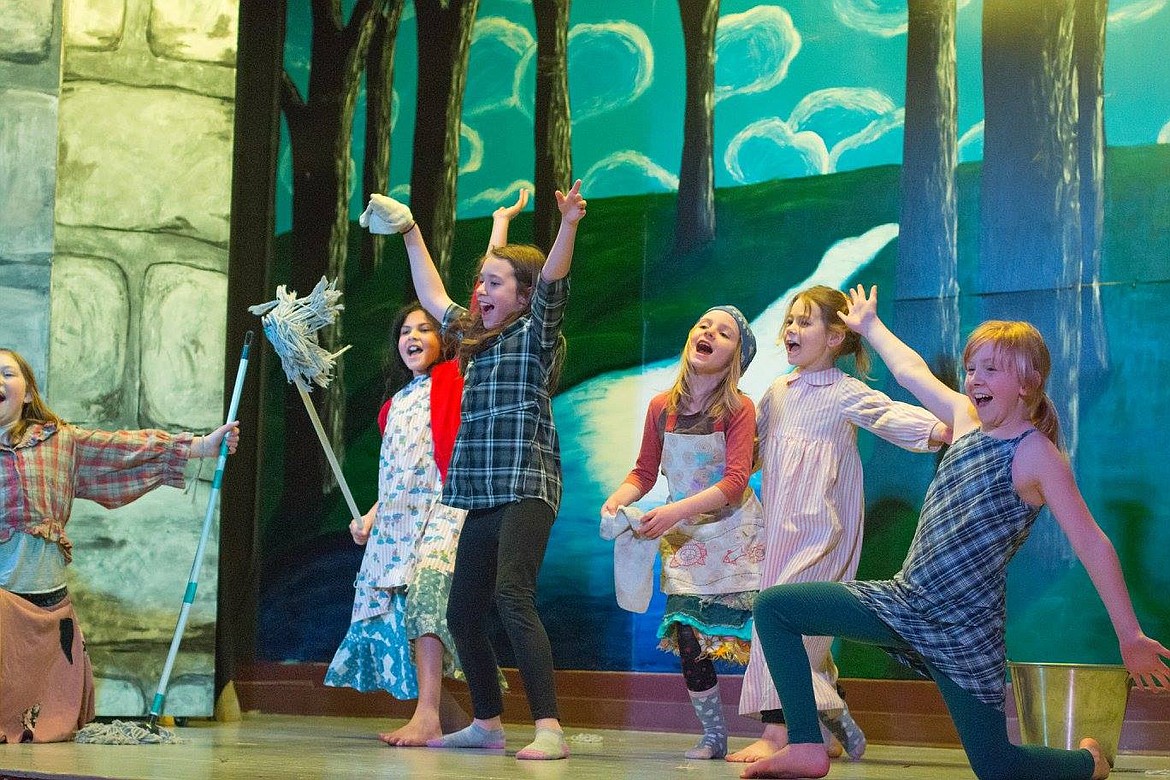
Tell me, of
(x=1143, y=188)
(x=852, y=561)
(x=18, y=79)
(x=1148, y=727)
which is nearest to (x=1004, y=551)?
(x=852, y=561)

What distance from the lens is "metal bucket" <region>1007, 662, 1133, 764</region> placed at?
3.56m

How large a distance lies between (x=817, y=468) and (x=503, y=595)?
1.04m

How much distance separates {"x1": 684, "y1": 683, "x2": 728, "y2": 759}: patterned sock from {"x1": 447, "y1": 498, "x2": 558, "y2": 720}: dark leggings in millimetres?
506

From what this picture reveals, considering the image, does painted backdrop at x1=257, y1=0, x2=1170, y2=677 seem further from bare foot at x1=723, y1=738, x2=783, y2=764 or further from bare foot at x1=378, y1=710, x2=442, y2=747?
bare foot at x1=378, y1=710, x2=442, y2=747

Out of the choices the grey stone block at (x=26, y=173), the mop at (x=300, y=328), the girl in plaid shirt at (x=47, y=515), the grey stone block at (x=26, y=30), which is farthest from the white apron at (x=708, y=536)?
the grey stone block at (x=26, y=30)

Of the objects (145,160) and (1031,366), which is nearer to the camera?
(1031,366)

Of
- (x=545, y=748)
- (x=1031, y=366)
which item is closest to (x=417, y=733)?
(x=545, y=748)

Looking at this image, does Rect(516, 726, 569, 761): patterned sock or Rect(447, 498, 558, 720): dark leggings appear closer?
Rect(516, 726, 569, 761): patterned sock

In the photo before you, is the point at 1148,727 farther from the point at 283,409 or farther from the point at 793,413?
the point at 283,409

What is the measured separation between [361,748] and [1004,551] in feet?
6.68

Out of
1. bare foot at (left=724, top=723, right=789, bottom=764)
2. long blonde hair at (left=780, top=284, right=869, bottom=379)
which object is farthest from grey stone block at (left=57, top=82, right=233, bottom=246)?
bare foot at (left=724, top=723, right=789, bottom=764)

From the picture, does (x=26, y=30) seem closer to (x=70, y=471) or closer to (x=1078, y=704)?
(x=70, y=471)

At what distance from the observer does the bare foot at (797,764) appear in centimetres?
327

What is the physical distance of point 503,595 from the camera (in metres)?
4.01
